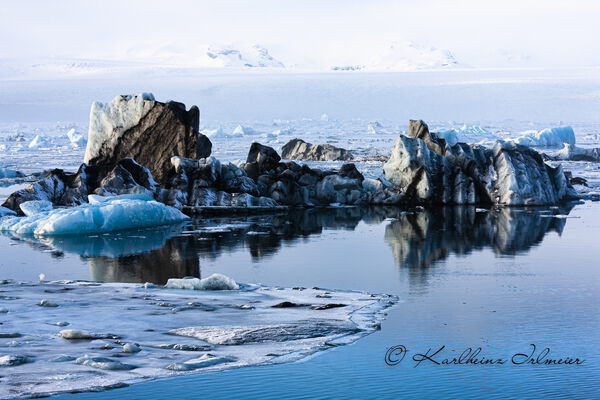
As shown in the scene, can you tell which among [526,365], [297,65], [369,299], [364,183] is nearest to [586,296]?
[369,299]

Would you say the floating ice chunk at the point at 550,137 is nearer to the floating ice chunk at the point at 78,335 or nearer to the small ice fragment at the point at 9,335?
the floating ice chunk at the point at 78,335

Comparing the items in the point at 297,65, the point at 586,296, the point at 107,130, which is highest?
the point at 297,65

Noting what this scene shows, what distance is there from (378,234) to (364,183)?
5.36 meters

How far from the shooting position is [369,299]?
34.3 ft

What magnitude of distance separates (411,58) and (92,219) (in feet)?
346

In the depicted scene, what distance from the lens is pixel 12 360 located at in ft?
23.2

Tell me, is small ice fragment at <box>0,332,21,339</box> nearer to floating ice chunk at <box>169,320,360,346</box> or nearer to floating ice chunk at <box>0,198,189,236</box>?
floating ice chunk at <box>169,320,360,346</box>

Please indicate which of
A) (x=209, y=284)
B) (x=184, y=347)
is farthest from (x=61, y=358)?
(x=209, y=284)

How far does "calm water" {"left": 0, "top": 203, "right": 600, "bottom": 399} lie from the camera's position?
7172 millimetres

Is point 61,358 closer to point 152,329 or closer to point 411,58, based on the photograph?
point 152,329

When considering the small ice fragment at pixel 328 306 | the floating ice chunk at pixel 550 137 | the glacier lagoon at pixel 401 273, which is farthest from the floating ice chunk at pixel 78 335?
the floating ice chunk at pixel 550 137

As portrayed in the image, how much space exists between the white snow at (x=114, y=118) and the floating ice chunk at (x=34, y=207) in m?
4.34

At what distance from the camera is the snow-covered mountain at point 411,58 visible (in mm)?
115125

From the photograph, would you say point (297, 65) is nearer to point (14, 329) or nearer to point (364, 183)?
point (364, 183)
